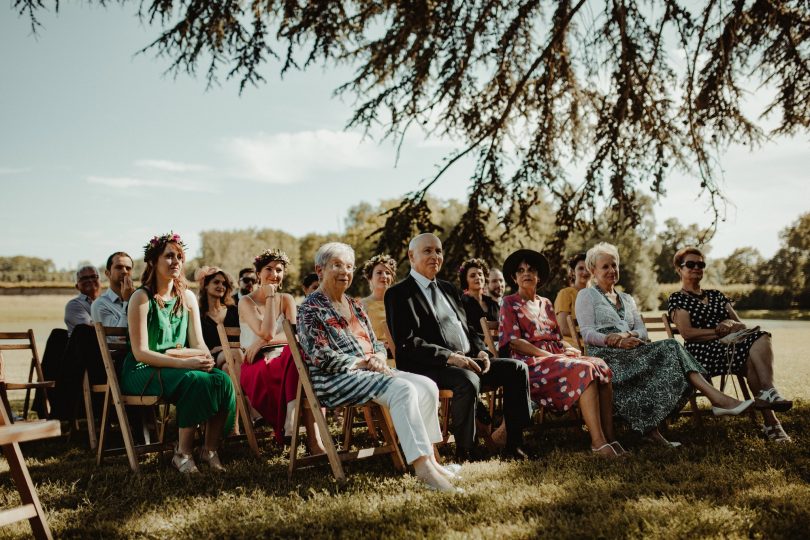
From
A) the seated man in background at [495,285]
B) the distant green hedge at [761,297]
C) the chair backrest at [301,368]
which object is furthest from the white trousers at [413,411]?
the distant green hedge at [761,297]

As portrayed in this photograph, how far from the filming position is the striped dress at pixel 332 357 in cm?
443

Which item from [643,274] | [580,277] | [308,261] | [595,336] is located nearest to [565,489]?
[595,336]

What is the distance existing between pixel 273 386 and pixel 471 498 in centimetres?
215

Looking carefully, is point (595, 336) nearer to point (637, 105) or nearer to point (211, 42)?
point (637, 105)

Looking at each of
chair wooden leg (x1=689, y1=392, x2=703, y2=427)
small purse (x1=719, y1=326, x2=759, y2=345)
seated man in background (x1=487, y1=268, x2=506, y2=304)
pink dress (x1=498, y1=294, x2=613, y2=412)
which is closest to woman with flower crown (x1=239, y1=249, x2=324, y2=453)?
pink dress (x1=498, y1=294, x2=613, y2=412)

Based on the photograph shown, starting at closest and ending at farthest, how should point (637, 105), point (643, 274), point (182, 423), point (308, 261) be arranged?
point (182, 423) < point (637, 105) < point (643, 274) < point (308, 261)

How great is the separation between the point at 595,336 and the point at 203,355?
3.24 meters

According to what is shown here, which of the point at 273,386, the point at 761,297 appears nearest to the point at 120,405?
the point at 273,386

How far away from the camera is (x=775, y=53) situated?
6547 millimetres

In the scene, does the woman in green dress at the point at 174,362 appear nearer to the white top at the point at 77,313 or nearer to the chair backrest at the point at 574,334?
the white top at the point at 77,313

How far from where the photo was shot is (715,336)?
5938 mm

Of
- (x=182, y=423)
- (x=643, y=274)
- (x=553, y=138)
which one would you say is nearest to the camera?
(x=182, y=423)

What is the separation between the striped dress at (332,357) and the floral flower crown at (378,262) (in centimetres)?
217

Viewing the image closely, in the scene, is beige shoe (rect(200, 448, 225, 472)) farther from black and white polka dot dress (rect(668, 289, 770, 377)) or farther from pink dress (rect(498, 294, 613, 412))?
black and white polka dot dress (rect(668, 289, 770, 377))
